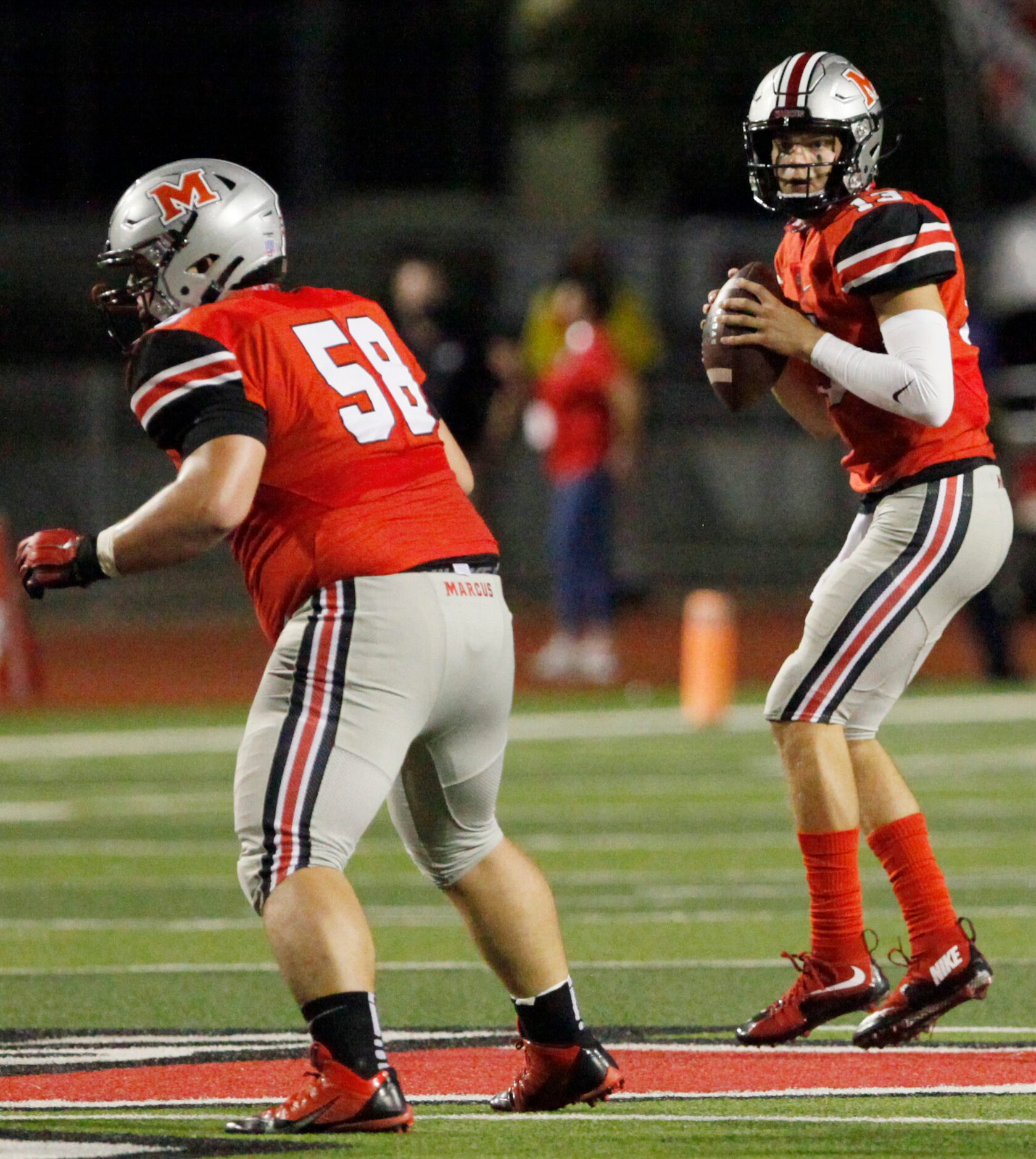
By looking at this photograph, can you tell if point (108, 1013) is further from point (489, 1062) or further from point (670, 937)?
point (670, 937)

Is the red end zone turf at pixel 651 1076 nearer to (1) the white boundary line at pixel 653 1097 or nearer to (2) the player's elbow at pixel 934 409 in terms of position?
(1) the white boundary line at pixel 653 1097

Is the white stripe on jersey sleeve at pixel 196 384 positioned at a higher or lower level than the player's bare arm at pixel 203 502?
higher

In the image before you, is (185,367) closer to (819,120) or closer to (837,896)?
(819,120)

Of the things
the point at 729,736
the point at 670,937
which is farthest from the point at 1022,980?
the point at 729,736

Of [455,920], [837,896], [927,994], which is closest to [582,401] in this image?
[455,920]

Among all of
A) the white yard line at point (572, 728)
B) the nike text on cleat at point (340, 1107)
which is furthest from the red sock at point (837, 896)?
the white yard line at point (572, 728)

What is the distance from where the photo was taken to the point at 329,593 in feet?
16.3

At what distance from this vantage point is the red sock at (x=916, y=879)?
5.84 meters

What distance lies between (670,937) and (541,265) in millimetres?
19263

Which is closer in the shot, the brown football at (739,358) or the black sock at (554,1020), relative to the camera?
the black sock at (554,1020)

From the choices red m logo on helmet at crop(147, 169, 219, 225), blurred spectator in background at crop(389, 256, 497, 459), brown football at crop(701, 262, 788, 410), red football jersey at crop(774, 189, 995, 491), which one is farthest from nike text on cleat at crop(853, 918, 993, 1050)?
blurred spectator in background at crop(389, 256, 497, 459)

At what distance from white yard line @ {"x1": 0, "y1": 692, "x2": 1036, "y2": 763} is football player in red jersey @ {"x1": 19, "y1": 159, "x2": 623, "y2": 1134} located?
7722mm

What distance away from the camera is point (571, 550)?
14953 mm

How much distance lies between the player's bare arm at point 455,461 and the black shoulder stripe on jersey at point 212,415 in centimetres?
53
